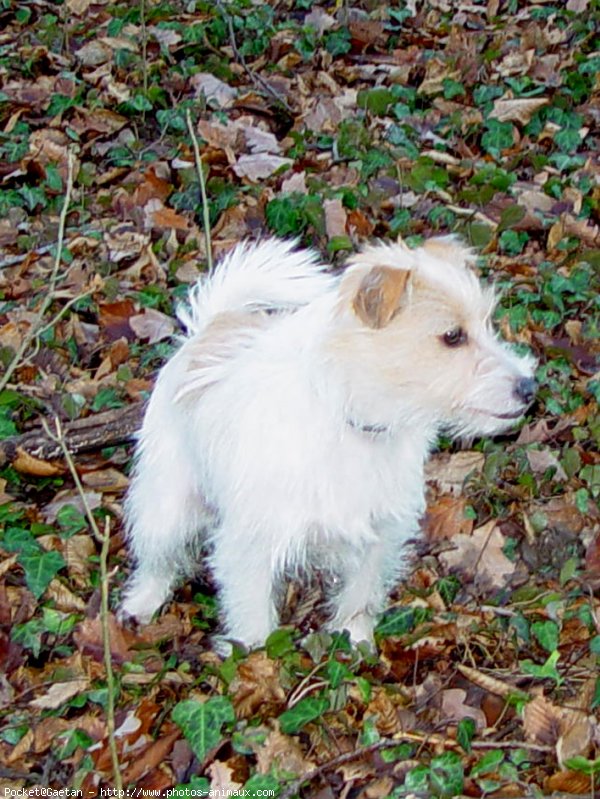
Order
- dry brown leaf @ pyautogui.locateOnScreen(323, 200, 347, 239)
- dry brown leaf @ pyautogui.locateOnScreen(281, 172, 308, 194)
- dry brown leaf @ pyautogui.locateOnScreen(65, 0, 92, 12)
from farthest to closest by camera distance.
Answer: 1. dry brown leaf @ pyautogui.locateOnScreen(65, 0, 92, 12)
2. dry brown leaf @ pyautogui.locateOnScreen(281, 172, 308, 194)
3. dry brown leaf @ pyautogui.locateOnScreen(323, 200, 347, 239)

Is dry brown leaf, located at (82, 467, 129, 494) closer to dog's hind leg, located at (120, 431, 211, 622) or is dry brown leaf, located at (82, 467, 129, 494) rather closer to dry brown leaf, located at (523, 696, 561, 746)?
dog's hind leg, located at (120, 431, 211, 622)

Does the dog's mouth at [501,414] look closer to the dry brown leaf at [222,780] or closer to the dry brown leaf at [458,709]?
the dry brown leaf at [458,709]

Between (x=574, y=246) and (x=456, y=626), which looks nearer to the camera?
(x=456, y=626)

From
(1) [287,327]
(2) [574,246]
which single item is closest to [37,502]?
(1) [287,327]

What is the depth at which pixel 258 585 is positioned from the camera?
3857mm

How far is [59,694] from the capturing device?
3895 mm

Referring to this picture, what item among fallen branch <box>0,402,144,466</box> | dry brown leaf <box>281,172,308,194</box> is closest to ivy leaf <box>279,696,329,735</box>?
fallen branch <box>0,402,144,466</box>

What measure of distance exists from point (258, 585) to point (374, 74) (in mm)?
5178

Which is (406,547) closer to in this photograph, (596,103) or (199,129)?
(199,129)

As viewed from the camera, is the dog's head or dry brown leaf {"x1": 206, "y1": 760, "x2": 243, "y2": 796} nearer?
the dog's head

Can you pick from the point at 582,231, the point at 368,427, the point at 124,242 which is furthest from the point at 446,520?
the point at 124,242

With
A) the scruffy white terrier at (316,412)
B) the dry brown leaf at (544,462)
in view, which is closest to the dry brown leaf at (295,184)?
the dry brown leaf at (544,462)

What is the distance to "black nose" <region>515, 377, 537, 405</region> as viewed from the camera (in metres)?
3.29

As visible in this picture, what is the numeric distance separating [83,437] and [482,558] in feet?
5.64
